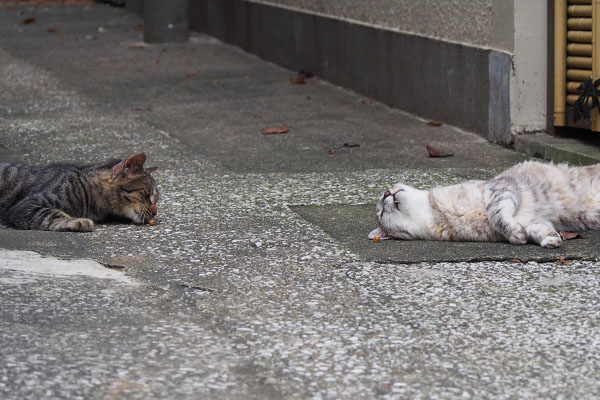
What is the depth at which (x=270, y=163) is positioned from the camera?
281 inches

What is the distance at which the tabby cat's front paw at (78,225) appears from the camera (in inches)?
204

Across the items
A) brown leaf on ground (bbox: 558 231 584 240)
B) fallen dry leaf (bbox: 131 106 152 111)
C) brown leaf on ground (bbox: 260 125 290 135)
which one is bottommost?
brown leaf on ground (bbox: 260 125 290 135)

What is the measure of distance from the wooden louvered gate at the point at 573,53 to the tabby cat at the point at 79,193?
323 cm

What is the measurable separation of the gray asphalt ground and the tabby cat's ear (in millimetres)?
303

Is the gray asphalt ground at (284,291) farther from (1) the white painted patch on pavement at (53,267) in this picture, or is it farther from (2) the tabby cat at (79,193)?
(2) the tabby cat at (79,193)

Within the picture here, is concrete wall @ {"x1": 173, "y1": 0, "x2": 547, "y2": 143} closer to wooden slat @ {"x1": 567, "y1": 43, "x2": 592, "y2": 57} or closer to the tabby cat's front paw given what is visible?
wooden slat @ {"x1": 567, "y1": 43, "x2": 592, "y2": 57}

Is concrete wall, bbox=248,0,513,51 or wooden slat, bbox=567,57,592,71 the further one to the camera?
concrete wall, bbox=248,0,513,51

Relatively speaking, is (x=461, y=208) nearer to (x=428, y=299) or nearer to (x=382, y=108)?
(x=428, y=299)

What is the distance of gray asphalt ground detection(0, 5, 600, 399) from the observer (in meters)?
3.32

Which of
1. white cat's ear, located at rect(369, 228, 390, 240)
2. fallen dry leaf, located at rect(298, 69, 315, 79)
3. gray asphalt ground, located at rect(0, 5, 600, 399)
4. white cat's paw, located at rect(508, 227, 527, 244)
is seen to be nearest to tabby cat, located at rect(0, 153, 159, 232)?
gray asphalt ground, located at rect(0, 5, 600, 399)

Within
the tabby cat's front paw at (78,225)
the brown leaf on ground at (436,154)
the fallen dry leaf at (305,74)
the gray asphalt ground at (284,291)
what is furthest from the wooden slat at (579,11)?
the fallen dry leaf at (305,74)

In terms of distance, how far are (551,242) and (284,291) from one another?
1.40m

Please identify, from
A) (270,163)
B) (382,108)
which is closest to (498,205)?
(270,163)

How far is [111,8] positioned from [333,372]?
15.8 m
